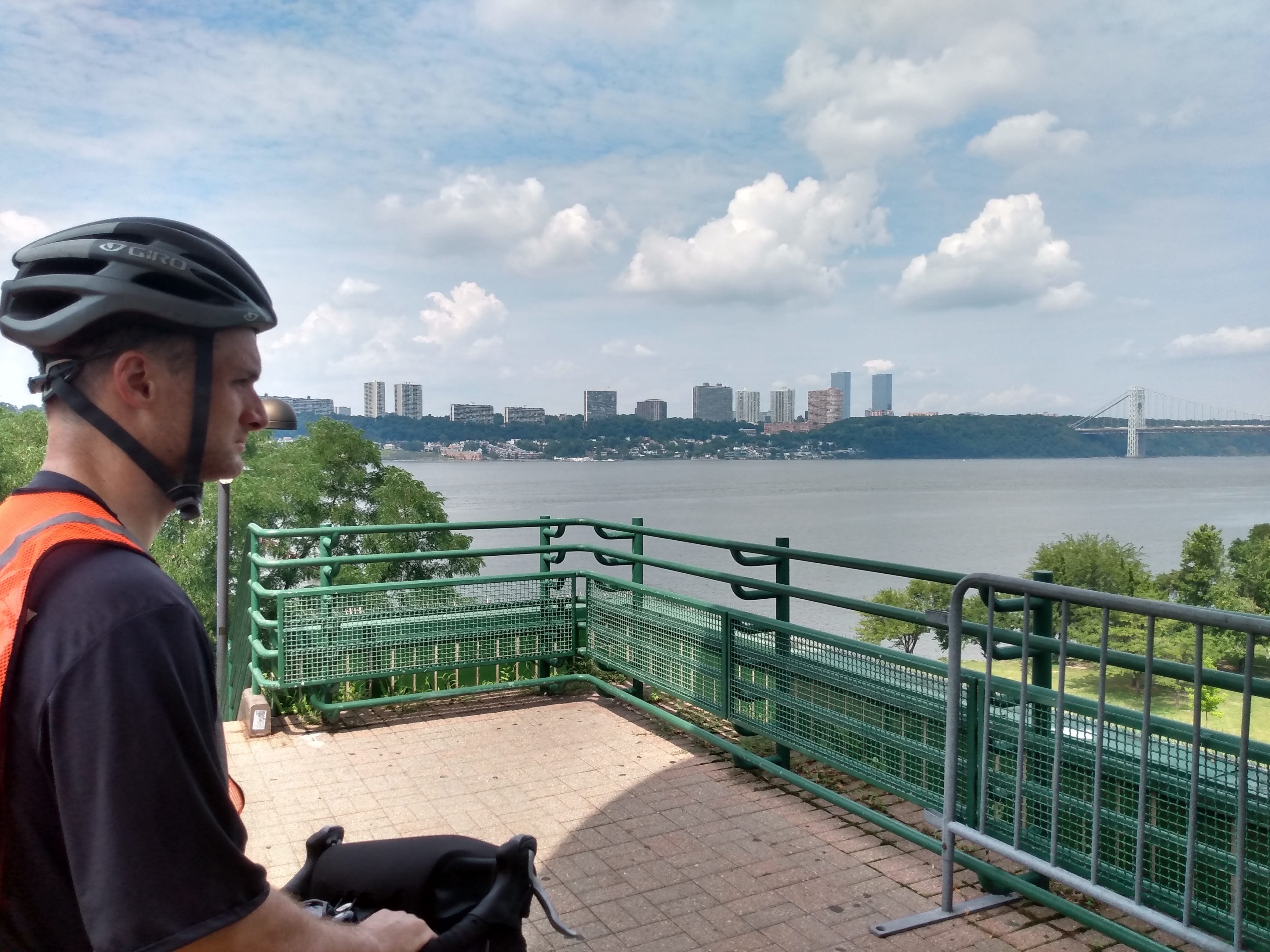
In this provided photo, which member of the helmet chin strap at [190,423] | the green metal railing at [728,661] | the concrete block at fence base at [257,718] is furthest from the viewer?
the concrete block at fence base at [257,718]

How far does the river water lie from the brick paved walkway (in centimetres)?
105

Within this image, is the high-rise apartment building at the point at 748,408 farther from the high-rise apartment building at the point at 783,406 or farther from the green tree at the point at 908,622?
the green tree at the point at 908,622

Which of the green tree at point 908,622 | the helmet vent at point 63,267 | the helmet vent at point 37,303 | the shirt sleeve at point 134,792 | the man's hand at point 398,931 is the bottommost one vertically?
the green tree at point 908,622

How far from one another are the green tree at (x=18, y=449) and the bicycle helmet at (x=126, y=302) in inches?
1504

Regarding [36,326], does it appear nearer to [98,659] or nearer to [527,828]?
[98,659]

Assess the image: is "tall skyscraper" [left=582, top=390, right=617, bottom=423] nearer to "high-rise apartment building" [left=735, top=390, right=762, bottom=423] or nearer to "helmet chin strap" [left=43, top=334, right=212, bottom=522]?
"high-rise apartment building" [left=735, top=390, right=762, bottom=423]

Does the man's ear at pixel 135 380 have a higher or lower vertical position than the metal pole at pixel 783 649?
higher

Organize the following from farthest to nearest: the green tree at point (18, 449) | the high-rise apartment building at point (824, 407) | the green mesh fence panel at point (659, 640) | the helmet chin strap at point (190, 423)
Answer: the high-rise apartment building at point (824, 407) → the green tree at point (18, 449) → the green mesh fence panel at point (659, 640) → the helmet chin strap at point (190, 423)

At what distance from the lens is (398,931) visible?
1.37 meters

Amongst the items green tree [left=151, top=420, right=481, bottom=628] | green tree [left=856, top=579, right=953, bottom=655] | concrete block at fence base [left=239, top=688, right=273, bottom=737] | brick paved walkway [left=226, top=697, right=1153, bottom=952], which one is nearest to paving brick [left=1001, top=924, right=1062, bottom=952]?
brick paved walkway [left=226, top=697, right=1153, bottom=952]

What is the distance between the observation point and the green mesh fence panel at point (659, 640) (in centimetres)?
573

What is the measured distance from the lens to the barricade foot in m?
3.74

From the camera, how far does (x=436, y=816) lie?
16.2ft

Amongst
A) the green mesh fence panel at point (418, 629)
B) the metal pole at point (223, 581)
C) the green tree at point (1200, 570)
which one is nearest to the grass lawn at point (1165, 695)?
the green mesh fence panel at point (418, 629)
